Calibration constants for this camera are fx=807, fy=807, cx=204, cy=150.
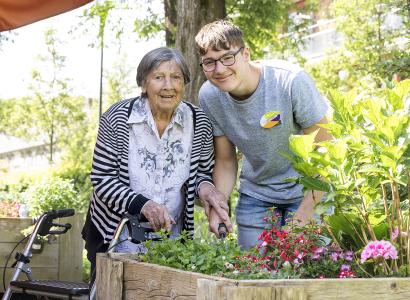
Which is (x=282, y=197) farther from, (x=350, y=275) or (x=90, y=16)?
(x=90, y=16)

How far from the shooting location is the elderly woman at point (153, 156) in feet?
11.4

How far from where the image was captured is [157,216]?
131 inches

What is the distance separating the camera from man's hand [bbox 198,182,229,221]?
351cm

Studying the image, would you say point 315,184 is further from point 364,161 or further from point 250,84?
point 250,84

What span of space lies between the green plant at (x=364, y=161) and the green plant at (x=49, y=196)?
16.6 feet

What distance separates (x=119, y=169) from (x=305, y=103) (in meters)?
0.87

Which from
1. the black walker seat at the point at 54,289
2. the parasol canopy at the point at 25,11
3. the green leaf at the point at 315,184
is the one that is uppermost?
the parasol canopy at the point at 25,11

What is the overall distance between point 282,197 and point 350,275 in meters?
1.17

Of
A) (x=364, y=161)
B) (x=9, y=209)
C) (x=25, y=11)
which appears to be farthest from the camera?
(x=9, y=209)

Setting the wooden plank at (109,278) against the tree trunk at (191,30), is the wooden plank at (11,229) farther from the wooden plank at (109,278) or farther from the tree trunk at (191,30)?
the wooden plank at (109,278)

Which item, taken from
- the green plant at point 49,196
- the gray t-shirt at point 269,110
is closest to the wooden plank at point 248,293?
the gray t-shirt at point 269,110

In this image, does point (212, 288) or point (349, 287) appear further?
point (349, 287)

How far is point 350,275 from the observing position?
2672mm

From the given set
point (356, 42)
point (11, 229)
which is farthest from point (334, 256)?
point (356, 42)
